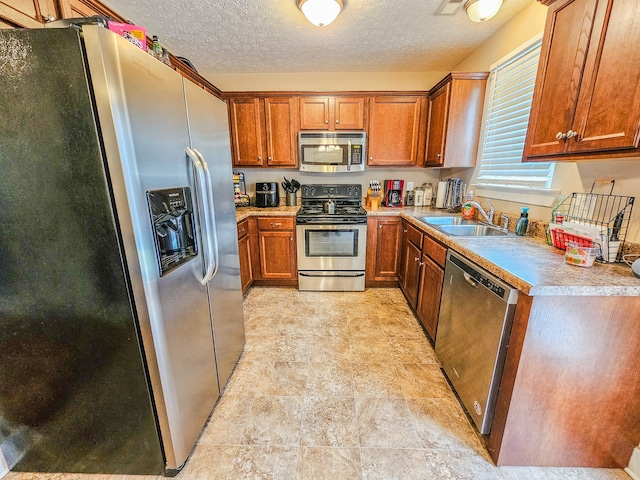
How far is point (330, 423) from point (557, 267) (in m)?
Answer: 1.37

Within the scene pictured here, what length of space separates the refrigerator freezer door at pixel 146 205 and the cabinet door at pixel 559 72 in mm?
1774

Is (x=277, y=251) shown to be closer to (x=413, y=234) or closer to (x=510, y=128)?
(x=413, y=234)

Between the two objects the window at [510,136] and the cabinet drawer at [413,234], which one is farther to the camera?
the cabinet drawer at [413,234]

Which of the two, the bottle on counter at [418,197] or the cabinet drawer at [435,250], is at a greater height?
the bottle on counter at [418,197]

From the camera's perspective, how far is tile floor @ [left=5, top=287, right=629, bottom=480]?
1.22 m

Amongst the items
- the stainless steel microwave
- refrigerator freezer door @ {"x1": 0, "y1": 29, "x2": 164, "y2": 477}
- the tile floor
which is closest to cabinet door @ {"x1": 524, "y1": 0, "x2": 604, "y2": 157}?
Result: the tile floor

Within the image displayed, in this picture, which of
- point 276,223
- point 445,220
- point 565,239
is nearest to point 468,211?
point 445,220

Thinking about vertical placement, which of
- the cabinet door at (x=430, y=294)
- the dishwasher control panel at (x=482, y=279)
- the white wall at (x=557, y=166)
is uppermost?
the white wall at (x=557, y=166)

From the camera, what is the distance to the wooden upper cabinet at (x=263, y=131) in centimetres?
306

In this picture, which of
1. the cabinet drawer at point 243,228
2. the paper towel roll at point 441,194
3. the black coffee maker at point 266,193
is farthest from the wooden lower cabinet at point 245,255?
the paper towel roll at point 441,194

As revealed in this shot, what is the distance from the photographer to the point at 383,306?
273cm

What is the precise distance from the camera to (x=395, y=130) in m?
3.09

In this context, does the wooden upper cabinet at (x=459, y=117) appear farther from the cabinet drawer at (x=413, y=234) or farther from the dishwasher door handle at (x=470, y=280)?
the dishwasher door handle at (x=470, y=280)

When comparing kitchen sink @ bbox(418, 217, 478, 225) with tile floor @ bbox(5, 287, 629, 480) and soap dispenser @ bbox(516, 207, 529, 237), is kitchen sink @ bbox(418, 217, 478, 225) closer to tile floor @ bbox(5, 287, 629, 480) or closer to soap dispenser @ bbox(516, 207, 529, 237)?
soap dispenser @ bbox(516, 207, 529, 237)
